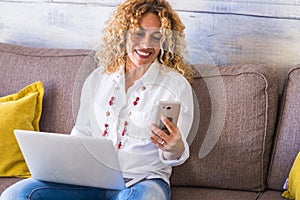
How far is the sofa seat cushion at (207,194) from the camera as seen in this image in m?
2.26

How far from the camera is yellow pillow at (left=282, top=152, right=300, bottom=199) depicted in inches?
83.6

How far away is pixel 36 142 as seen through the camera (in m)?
2.09

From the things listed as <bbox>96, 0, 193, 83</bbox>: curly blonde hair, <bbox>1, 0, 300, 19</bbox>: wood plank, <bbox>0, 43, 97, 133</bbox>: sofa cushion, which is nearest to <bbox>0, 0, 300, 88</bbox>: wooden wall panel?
<bbox>1, 0, 300, 19</bbox>: wood plank

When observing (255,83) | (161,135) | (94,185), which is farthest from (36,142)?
(255,83)

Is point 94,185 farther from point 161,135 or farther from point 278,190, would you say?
point 278,190

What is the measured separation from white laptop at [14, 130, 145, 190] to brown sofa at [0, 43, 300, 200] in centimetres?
26

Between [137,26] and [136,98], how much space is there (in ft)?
0.77

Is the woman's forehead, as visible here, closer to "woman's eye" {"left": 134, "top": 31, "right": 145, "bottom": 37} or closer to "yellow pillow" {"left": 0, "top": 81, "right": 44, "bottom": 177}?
"woman's eye" {"left": 134, "top": 31, "right": 145, "bottom": 37}

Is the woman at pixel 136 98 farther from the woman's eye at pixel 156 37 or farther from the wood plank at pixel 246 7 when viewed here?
the wood plank at pixel 246 7

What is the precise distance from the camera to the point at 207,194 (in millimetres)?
2295

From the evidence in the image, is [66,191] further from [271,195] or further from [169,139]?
[271,195]

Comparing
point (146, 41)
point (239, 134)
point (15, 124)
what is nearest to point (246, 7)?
point (239, 134)

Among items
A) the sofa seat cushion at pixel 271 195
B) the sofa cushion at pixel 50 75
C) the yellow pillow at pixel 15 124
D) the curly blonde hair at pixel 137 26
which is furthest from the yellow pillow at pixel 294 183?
the yellow pillow at pixel 15 124

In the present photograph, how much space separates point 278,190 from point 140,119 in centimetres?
58
